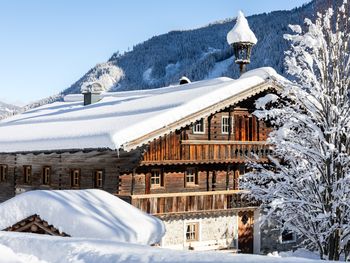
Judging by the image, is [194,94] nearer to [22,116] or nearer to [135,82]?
[22,116]

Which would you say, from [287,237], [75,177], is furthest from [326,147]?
[287,237]

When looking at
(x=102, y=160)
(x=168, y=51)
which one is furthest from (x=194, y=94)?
(x=168, y=51)

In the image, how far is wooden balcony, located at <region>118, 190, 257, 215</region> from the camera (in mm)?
19969

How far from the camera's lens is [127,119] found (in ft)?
68.5

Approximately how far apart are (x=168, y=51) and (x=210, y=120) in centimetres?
17023

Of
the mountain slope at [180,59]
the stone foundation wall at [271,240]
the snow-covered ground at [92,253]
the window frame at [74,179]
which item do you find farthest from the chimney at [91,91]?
the mountain slope at [180,59]

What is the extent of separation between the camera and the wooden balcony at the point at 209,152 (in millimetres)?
20656

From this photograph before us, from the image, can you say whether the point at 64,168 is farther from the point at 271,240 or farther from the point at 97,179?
the point at 271,240

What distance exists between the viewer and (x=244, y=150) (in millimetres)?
23203

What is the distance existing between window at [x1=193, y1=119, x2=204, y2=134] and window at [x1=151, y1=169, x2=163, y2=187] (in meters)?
2.35

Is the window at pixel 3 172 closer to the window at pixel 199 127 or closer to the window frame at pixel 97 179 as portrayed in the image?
the window frame at pixel 97 179

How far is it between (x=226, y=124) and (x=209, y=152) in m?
1.89

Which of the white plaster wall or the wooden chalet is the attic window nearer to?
the wooden chalet

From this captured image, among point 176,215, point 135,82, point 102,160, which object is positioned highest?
point 135,82
